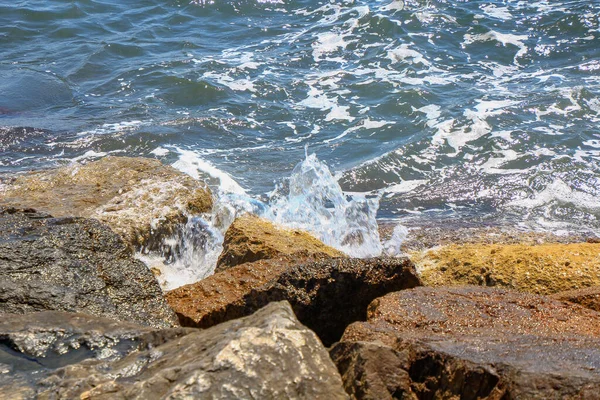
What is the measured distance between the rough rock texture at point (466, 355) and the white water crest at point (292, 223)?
2.69m

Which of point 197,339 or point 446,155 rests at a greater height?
point 197,339

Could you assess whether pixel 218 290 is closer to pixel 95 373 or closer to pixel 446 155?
pixel 95 373

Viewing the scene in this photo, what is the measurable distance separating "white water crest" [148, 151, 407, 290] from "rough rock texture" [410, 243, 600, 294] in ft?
5.46

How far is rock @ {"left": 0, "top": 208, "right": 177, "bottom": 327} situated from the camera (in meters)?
3.17

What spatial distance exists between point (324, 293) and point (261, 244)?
1.38 m

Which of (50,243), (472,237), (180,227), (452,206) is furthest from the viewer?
(452,206)

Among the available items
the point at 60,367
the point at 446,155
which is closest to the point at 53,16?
the point at 446,155

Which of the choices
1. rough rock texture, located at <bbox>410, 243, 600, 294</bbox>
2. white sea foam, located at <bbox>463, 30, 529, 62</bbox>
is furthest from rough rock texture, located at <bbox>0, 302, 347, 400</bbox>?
white sea foam, located at <bbox>463, 30, 529, 62</bbox>

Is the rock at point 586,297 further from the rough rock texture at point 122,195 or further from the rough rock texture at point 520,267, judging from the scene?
the rough rock texture at point 122,195

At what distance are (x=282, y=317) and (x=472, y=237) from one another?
210 inches

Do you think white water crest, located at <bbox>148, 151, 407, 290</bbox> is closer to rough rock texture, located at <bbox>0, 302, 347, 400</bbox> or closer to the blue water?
the blue water

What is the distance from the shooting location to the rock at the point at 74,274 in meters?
3.17

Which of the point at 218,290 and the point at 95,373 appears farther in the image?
the point at 218,290

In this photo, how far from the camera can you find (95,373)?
7.16ft
